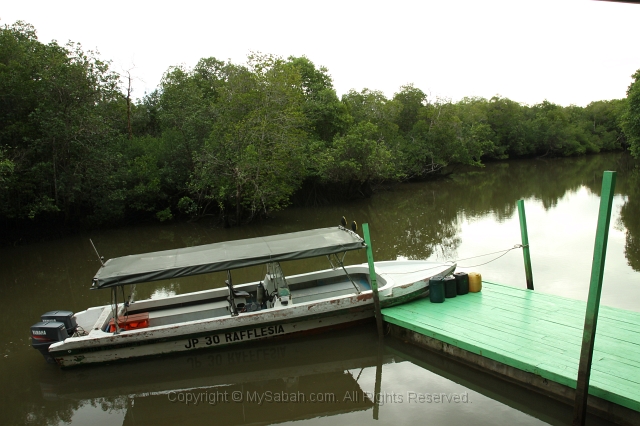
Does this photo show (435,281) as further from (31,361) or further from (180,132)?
(180,132)

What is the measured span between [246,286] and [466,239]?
8678 mm

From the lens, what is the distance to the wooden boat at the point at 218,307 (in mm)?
7844

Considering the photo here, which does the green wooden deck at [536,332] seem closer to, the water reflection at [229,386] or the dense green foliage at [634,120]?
the water reflection at [229,386]

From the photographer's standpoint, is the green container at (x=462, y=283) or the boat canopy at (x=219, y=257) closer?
the boat canopy at (x=219, y=257)

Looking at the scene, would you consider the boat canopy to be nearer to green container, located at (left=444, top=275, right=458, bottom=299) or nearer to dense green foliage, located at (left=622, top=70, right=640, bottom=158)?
green container, located at (left=444, top=275, right=458, bottom=299)

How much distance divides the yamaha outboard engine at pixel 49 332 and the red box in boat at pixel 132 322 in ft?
2.38

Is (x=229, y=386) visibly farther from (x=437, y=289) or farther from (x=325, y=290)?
(x=437, y=289)

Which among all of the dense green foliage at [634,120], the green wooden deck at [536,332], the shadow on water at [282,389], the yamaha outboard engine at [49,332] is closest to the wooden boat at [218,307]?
the yamaha outboard engine at [49,332]

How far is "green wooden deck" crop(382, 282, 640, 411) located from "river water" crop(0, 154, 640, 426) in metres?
0.45

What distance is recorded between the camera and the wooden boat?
784 cm

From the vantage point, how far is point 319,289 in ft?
31.5

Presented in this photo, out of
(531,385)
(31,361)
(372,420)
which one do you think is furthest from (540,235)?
(31,361)

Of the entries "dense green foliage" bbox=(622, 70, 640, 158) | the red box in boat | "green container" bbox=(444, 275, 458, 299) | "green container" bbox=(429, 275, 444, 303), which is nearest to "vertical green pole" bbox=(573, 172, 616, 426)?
"green container" bbox=(429, 275, 444, 303)

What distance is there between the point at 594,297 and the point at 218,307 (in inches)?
246
